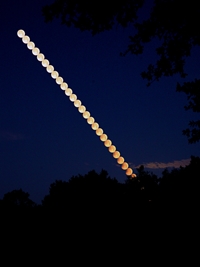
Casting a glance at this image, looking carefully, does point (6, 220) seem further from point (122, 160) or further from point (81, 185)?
point (122, 160)

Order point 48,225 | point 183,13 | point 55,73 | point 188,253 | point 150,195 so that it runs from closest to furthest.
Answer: point 188,253
point 150,195
point 48,225
point 55,73
point 183,13

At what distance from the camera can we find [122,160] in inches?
323

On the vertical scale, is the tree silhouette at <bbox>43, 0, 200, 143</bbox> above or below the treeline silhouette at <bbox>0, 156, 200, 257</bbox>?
above

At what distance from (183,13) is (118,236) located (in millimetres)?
6972

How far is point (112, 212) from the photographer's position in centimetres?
431

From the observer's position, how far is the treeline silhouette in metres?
3.95

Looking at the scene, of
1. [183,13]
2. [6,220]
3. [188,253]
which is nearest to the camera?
[188,253]

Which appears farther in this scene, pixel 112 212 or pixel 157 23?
pixel 157 23

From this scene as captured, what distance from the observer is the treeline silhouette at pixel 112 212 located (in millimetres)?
3951

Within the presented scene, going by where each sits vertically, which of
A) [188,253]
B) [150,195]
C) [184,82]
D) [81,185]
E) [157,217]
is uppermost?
[184,82]

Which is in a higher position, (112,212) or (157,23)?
(157,23)

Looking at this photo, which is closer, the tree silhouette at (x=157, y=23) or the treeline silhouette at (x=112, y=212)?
the treeline silhouette at (x=112, y=212)

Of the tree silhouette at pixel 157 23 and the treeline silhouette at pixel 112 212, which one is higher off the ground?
the tree silhouette at pixel 157 23

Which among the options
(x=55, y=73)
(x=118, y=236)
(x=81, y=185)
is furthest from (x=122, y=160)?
(x=118, y=236)
